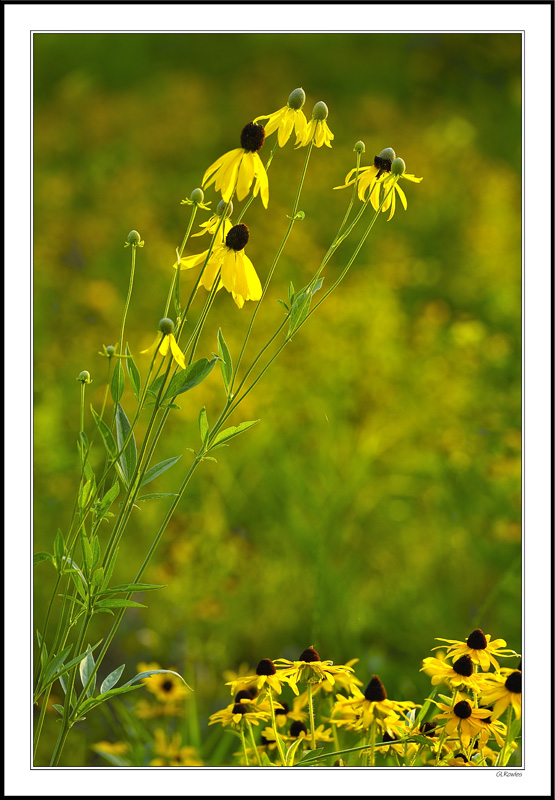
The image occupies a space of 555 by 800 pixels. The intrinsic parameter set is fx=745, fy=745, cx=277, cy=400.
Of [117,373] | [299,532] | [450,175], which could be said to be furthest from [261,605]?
[450,175]

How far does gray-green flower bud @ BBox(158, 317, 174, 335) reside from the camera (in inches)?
21.3

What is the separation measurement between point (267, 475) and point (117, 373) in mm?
994

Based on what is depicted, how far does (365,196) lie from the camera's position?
0.67 metres

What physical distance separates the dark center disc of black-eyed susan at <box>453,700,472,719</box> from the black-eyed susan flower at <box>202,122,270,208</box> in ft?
1.43

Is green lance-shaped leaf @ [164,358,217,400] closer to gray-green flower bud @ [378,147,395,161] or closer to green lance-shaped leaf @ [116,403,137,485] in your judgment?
green lance-shaped leaf @ [116,403,137,485]

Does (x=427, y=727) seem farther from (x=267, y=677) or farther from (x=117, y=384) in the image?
(x=117, y=384)

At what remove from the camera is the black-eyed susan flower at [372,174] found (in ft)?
2.04

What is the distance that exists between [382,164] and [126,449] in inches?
12.7

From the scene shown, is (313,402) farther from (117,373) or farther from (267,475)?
(117,373)

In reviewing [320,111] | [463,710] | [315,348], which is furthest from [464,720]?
[315,348]

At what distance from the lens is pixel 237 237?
59cm

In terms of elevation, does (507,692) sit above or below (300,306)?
below

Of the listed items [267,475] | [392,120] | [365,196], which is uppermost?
[392,120]

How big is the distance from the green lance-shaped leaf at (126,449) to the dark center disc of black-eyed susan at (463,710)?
12.9 inches
